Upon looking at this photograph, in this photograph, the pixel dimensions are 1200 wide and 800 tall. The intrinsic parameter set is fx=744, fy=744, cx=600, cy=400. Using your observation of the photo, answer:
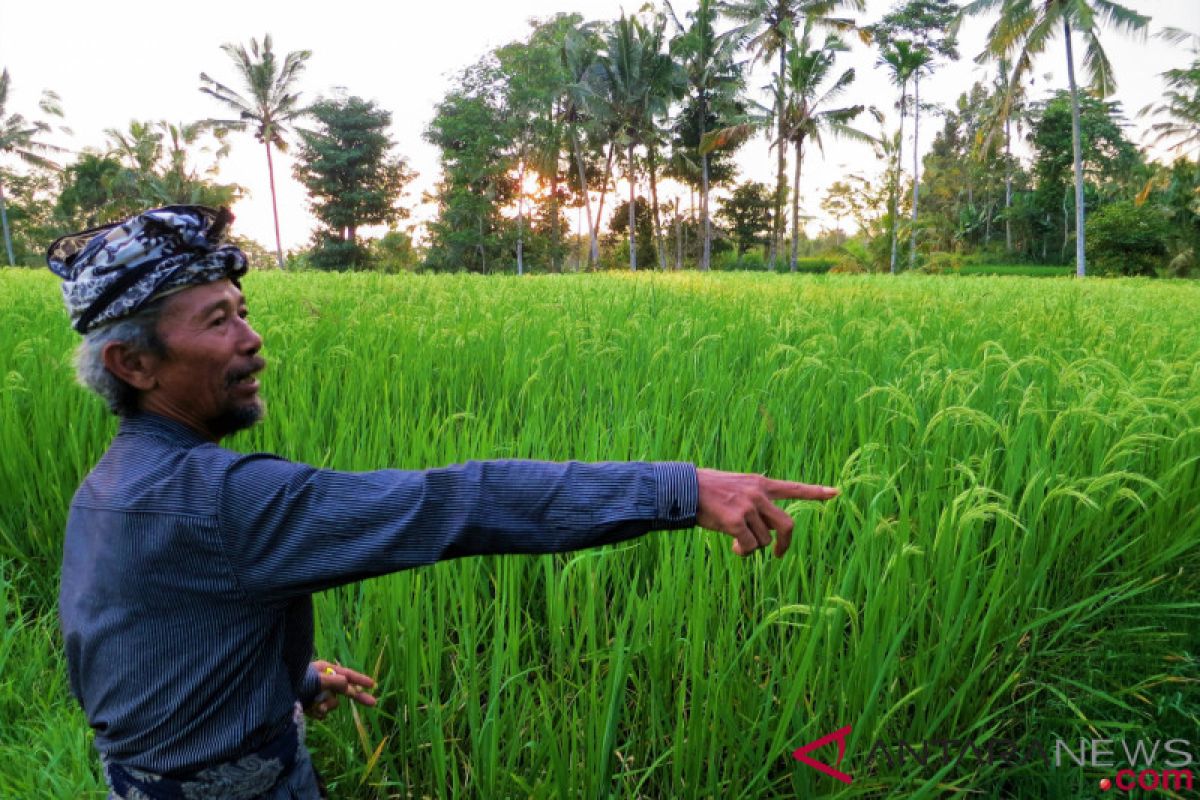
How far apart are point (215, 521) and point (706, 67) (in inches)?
1148

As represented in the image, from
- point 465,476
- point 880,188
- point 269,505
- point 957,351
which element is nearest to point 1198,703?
point 465,476

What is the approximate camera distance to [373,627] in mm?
1521

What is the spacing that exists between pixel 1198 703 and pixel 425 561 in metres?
1.55

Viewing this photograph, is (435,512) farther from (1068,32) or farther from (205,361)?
(1068,32)

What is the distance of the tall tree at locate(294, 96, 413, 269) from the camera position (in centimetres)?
2969

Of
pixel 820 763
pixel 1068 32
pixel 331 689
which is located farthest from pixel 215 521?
pixel 1068 32

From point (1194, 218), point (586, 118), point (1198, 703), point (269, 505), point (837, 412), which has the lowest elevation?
point (1198, 703)

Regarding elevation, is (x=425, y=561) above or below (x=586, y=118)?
below

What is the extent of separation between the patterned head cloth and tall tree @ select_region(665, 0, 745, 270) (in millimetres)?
24586

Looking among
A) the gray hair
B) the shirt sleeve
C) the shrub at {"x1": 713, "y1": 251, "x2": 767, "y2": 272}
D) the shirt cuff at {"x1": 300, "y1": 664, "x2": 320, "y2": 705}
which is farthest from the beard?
the shrub at {"x1": 713, "y1": 251, "x2": 767, "y2": 272}

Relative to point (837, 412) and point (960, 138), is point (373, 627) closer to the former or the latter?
point (837, 412)

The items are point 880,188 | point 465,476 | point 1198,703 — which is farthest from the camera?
point 880,188

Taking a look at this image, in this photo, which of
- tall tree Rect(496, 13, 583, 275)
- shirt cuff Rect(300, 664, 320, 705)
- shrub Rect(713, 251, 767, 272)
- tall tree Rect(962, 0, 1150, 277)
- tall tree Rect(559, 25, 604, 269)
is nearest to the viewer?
shirt cuff Rect(300, 664, 320, 705)

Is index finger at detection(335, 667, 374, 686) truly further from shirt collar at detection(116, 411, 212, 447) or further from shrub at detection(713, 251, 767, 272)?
shrub at detection(713, 251, 767, 272)
